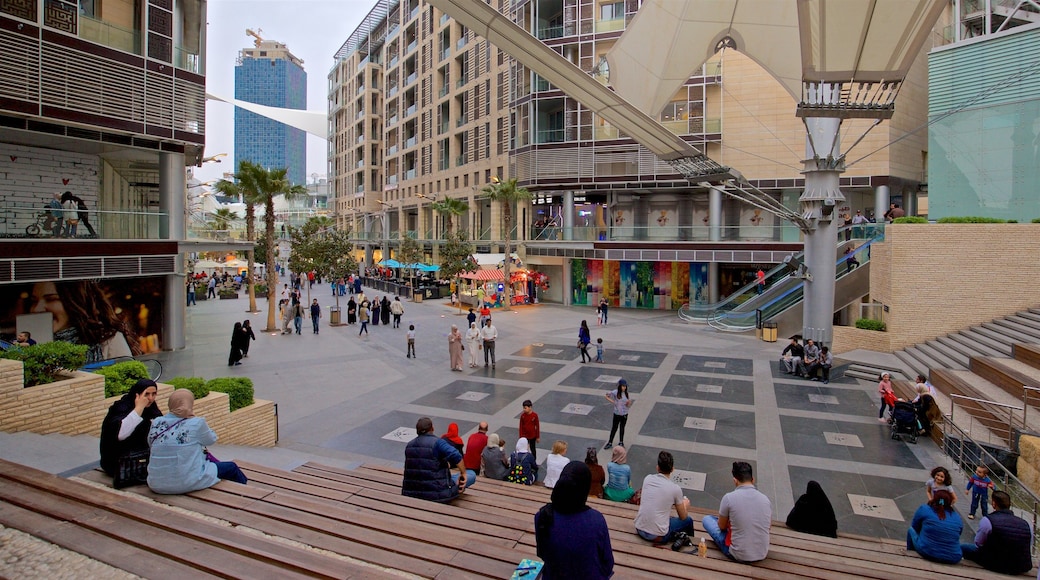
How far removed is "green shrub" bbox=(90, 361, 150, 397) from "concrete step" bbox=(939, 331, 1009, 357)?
19.7m

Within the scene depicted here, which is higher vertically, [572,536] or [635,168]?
[635,168]

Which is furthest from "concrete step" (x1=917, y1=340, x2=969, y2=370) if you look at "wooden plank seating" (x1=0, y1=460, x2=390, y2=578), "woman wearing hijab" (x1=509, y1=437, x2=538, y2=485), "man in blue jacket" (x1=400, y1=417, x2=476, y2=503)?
"wooden plank seating" (x1=0, y1=460, x2=390, y2=578)

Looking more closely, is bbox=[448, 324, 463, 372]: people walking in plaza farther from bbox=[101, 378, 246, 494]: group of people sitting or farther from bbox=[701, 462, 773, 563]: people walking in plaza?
bbox=[701, 462, 773, 563]: people walking in plaza

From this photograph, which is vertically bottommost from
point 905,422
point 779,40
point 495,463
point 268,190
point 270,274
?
point 905,422

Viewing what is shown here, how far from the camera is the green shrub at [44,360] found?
8.57m

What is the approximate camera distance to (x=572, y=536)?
3445 millimetres

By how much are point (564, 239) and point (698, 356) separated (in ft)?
59.4

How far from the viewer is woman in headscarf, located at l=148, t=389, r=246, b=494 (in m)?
4.85

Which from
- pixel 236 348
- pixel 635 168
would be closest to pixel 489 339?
pixel 236 348

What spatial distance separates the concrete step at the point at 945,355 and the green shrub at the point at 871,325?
5.21 ft

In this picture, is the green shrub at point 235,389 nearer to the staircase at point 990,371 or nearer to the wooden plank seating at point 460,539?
the wooden plank seating at point 460,539

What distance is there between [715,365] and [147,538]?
18.0 m

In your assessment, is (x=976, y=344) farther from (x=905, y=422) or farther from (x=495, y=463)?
(x=495, y=463)

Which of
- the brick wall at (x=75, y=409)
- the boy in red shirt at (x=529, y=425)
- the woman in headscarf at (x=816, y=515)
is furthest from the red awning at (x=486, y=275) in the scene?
the woman in headscarf at (x=816, y=515)
